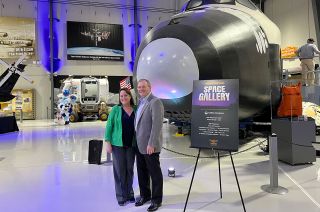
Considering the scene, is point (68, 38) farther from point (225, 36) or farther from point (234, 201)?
point (234, 201)

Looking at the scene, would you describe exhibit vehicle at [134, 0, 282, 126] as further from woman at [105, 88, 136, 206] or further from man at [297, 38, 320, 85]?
man at [297, 38, 320, 85]

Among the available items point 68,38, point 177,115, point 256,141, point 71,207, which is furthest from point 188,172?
point 68,38

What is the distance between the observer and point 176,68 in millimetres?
4262

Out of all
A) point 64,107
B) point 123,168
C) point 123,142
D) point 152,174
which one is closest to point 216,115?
point 152,174

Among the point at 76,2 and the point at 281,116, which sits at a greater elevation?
the point at 76,2

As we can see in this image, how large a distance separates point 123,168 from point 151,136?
593 mm

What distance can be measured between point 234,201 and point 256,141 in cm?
430

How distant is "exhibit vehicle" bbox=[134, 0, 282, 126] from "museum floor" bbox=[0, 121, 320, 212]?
96 centimetres

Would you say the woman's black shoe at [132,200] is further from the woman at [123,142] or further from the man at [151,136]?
the man at [151,136]

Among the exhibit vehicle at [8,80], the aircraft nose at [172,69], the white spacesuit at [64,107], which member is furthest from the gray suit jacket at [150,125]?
the white spacesuit at [64,107]

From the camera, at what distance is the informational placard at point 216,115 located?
317cm

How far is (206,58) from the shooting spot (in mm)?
4355

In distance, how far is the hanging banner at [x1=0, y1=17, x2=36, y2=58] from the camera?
18297 millimetres

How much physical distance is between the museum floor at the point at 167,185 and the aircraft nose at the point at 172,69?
1272 mm
